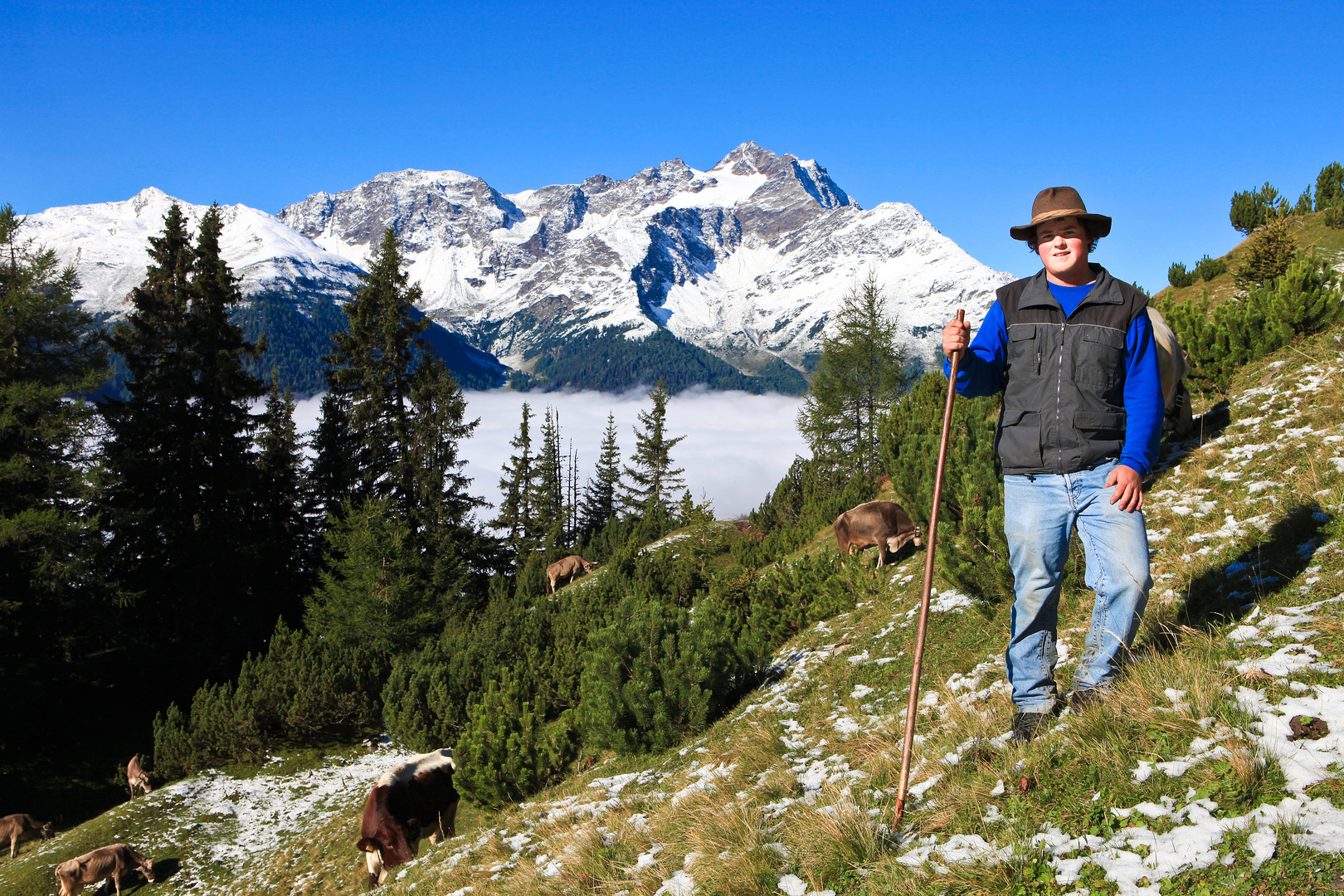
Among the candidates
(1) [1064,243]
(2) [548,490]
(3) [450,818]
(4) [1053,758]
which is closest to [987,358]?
(1) [1064,243]

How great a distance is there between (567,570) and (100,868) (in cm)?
1778

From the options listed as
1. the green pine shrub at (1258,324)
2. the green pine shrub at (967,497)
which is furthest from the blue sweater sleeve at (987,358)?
the green pine shrub at (1258,324)

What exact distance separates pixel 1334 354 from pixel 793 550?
11.1m

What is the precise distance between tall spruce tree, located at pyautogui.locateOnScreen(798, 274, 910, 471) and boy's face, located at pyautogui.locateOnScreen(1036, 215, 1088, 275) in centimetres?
2488

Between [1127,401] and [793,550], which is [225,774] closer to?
[793,550]

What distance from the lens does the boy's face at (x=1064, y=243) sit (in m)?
3.51

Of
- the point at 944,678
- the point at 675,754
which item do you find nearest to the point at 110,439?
the point at 675,754

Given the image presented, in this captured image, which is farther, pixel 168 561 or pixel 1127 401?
pixel 168 561

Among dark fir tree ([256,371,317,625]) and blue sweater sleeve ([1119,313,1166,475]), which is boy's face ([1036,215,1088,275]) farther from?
dark fir tree ([256,371,317,625])

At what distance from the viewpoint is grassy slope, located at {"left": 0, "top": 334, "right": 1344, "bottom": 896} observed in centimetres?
269

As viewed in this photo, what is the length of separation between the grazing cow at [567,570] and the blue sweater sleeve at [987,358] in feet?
80.1

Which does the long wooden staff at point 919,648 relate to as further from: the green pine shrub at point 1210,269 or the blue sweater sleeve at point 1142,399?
the green pine shrub at point 1210,269

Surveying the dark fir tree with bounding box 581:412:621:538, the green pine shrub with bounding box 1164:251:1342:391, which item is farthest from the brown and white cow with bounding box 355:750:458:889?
the dark fir tree with bounding box 581:412:621:538

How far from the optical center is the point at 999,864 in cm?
270
